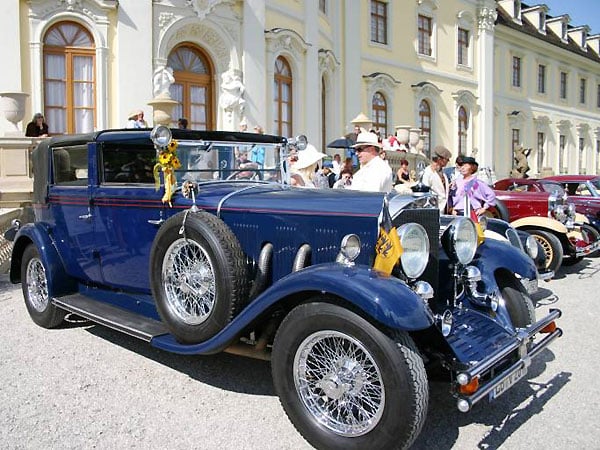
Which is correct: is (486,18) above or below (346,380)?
above

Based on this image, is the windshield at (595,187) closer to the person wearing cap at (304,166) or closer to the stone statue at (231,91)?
the person wearing cap at (304,166)

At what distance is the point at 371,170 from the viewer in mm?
5379

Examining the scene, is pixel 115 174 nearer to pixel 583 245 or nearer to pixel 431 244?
pixel 431 244

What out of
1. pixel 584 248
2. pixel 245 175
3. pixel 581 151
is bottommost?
pixel 584 248

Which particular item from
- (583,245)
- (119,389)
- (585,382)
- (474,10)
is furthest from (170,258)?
(474,10)

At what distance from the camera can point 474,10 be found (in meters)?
25.1

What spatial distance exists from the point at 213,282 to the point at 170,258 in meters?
0.41

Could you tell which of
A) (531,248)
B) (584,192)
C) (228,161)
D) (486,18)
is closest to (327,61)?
(584,192)

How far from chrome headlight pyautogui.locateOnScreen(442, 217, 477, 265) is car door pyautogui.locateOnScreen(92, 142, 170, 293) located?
6.50 feet

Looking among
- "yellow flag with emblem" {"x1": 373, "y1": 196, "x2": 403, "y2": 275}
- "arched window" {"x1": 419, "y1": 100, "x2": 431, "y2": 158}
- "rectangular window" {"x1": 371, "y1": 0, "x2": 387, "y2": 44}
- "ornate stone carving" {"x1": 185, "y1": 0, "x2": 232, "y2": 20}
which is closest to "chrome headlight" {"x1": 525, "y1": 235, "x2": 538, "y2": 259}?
"yellow flag with emblem" {"x1": 373, "y1": 196, "x2": 403, "y2": 275}

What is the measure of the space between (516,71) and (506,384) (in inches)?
1144

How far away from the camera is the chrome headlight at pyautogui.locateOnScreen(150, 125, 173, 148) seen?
12.9 ft

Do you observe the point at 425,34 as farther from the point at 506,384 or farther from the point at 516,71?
the point at 506,384

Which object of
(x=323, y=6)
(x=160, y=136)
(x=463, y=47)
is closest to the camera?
(x=160, y=136)
